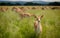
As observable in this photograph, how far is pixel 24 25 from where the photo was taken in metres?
1.52

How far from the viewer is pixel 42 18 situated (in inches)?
60.6

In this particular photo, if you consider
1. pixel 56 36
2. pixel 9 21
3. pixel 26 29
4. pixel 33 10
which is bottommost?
pixel 56 36

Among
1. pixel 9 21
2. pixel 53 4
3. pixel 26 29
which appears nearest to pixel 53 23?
pixel 53 4

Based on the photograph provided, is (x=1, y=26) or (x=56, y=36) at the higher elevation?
(x=1, y=26)

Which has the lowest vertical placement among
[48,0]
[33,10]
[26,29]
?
[26,29]

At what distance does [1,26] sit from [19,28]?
22 cm

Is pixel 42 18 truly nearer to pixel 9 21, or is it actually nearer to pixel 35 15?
pixel 35 15

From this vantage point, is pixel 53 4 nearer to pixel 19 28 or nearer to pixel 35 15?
pixel 35 15

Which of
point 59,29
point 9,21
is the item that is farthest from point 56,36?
point 9,21

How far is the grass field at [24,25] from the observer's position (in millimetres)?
1504

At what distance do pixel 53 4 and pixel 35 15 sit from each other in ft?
0.89

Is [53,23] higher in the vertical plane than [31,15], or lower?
lower

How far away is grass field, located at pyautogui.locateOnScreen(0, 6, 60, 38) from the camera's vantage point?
150cm

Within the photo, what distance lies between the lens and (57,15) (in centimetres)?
156
